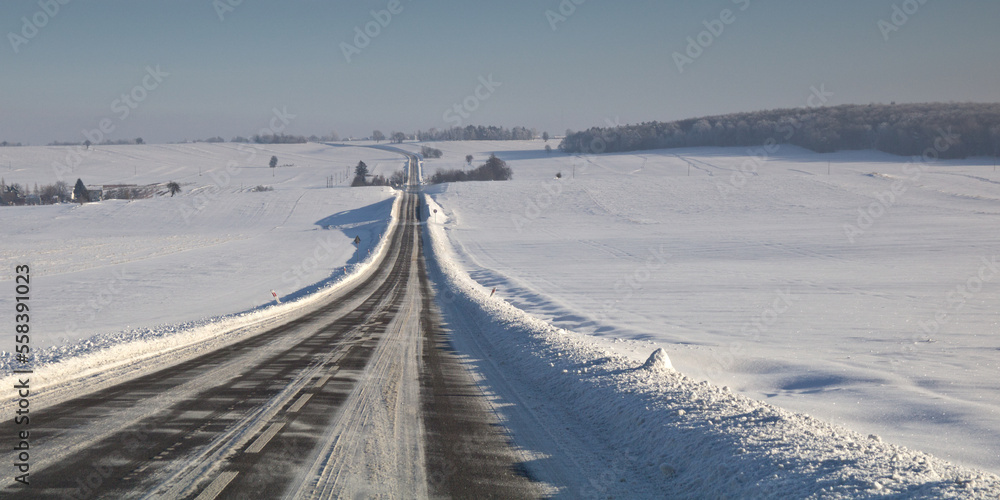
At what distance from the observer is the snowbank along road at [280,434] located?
5156 mm

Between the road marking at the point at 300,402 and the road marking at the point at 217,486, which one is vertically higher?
the road marking at the point at 217,486

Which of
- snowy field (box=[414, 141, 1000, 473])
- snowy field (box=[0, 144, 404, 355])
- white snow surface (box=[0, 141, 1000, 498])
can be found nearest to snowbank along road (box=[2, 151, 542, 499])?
white snow surface (box=[0, 141, 1000, 498])

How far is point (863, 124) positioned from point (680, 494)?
463 feet

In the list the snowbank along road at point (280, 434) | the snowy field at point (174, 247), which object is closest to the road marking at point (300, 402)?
the snowbank along road at point (280, 434)

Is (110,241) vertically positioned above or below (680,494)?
below

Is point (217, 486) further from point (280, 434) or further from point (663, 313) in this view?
point (663, 313)

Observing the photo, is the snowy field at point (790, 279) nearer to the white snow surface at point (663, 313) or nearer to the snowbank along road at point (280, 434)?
the white snow surface at point (663, 313)

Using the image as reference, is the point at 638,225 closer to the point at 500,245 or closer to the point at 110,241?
the point at 500,245

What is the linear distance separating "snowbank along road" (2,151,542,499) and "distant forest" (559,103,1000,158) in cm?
12660

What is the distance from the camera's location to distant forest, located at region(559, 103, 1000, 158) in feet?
344

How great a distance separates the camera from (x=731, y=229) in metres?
55.7

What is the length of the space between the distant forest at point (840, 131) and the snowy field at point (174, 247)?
7190cm

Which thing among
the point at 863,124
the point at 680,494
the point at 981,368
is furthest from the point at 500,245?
the point at 863,124

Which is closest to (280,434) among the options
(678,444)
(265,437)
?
(265,437)
